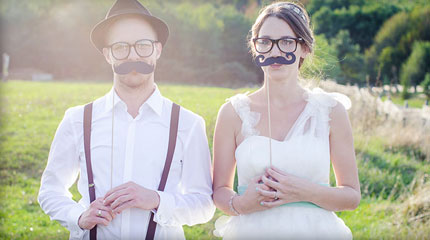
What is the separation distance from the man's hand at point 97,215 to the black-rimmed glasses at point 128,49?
0.77 metres

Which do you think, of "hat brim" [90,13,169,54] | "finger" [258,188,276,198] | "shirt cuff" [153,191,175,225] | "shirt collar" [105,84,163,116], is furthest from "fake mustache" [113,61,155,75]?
"finger" [258,188,276,198]

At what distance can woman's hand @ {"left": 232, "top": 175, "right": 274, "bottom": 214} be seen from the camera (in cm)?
228

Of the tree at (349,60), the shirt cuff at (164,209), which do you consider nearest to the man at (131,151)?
the shirt cuff at (164,209)

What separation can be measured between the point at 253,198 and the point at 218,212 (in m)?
3.12

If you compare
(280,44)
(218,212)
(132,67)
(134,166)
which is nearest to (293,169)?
(280,44)

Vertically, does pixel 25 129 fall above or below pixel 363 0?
below

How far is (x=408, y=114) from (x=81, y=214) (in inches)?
309

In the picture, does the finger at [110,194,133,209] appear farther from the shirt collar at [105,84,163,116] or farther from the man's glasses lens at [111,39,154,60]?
the man's glasses lens at [111,39,154,60]

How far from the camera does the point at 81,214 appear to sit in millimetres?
2357

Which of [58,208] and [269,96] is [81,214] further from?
[269,96]

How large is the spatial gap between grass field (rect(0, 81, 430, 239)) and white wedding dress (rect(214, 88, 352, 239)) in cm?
230

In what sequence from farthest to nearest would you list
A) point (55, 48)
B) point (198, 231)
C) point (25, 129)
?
point (55, 48) < point (25, 129) < point (198, 231)

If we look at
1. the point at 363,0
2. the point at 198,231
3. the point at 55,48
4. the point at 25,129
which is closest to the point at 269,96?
the point at 198,231

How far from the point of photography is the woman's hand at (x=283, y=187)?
2.26m
